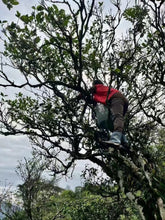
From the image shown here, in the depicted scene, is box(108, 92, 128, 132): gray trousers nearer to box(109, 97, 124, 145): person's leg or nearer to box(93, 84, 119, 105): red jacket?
box(109, 97, 124, 145): person's leg

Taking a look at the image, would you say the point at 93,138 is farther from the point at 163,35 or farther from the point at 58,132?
the point at 163,35

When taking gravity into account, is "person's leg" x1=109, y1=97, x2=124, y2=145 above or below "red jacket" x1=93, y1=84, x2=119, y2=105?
below

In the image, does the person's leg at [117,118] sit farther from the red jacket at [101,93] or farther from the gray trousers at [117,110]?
the red jacket at [101,93]

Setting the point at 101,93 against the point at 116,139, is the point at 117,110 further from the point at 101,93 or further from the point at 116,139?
the point at 116,139

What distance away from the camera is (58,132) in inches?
226

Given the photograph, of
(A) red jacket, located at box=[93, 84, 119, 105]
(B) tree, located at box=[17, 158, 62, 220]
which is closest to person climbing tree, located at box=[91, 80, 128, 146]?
(A) red jacket, located at box=[93, 84, 119, 105]

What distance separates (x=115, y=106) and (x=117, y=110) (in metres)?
0.09

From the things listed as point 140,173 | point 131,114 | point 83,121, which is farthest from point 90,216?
point 140,173

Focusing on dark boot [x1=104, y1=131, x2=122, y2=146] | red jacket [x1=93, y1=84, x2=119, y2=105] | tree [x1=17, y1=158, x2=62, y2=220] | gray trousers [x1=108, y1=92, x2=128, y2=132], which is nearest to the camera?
dark boot [x1=104, y1=131, x2=122, y2=146]

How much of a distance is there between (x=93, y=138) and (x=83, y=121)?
Result: 1.44ft

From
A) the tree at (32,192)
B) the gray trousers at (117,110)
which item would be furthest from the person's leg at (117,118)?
the tree at (32,192)

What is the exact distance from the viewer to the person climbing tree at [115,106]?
14.5 ft

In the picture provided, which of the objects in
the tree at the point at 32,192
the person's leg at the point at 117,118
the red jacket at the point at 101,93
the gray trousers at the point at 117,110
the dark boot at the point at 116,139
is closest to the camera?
the dark boot at the point at 116,139

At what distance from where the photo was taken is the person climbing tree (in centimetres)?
442
